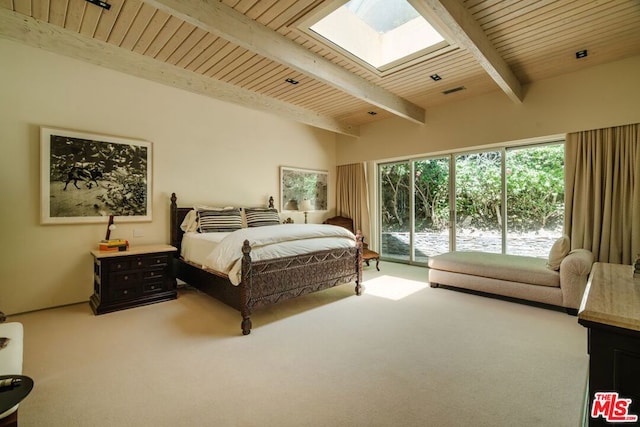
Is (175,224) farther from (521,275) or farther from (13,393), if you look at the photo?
(521,275)

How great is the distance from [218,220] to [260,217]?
2.59ft

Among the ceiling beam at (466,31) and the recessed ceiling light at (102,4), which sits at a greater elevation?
the recessed ceiling light at (102,4)

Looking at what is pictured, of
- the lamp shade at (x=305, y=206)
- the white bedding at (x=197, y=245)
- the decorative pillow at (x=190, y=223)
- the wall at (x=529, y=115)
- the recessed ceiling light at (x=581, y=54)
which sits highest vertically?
the recessed ceiling light at (x=581, y=54)

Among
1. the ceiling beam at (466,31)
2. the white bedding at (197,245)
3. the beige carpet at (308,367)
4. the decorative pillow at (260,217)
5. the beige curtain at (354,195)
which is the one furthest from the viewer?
the beige curtain at (354,195)

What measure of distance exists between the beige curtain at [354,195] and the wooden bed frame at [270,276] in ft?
7.97

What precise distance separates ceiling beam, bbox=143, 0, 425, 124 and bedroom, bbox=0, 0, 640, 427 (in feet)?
6.65

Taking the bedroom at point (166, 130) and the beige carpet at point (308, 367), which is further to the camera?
the bedroom at point (166, 130)

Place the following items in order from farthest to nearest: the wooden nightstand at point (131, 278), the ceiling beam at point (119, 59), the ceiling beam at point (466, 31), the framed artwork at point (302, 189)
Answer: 1. the framed artwork at point (302, 189)
2. the wooden nightstand at point (131, 278)
3. the ceiling beam at point (119, 59)
4. the ceiling beam at point (466, 31)

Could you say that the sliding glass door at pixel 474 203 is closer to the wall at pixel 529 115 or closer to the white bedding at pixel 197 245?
the wall at pixel 529 115

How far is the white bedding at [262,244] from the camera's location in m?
2.90

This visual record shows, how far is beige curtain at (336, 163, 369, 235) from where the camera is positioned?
642cm

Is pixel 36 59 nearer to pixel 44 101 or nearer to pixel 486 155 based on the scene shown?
pixel 44 101

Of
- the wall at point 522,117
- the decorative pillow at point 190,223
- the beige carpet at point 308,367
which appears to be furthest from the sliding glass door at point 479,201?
the decorative pillow at point 190,223

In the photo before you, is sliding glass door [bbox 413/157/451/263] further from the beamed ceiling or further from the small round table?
the small round table
